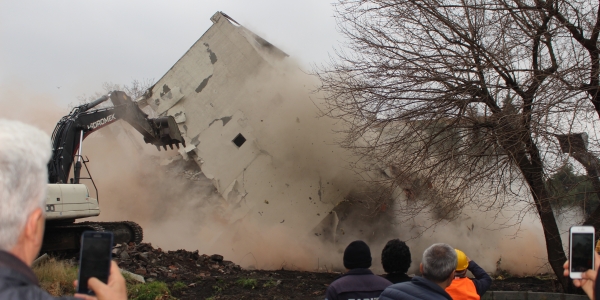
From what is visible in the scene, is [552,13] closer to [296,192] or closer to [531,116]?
[531,116]

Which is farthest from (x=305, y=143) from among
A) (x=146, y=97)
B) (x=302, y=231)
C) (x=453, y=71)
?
(x=453, y=71)

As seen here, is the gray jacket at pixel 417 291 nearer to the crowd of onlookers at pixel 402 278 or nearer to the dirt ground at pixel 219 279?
the crowd of onlookers at pixel 402 278

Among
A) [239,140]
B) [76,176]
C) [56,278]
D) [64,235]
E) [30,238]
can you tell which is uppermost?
[239,140]

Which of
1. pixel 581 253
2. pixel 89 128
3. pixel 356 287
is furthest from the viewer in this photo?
pixel 89 128

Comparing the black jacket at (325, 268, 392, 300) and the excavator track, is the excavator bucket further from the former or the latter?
the black jacket at (325, 268, 392, 300)

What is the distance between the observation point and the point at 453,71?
7.38 m

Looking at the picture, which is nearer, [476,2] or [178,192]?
[476,2]

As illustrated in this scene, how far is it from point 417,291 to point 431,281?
6.7 inches

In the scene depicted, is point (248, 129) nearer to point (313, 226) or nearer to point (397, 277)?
point (313, 226)

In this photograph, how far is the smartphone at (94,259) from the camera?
63.6 inches

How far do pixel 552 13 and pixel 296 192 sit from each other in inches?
256

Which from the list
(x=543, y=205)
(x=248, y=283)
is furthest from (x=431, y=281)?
(x=248, y=283)

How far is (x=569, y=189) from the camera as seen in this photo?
22.5 ft

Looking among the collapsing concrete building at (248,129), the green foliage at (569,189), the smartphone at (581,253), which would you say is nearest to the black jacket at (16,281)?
the smartphone at (581,253)
